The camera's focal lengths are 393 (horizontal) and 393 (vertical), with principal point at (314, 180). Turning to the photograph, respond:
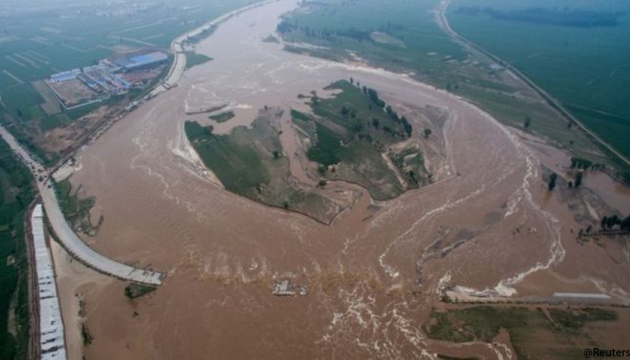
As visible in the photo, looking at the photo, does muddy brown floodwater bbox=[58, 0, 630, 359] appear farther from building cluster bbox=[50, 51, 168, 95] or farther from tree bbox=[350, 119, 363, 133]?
building cluster bbox=[50, 51, 168, 95]

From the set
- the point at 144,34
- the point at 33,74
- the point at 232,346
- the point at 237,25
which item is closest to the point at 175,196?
the point at 232,346

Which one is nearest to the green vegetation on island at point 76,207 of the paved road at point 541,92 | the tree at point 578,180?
the tree at point 578,180

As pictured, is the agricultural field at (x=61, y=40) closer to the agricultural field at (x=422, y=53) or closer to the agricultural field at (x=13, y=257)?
the agricultural field at (x=13, y=257)

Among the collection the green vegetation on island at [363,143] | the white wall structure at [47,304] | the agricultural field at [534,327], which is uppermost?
the green vegetation on island at [363,143]

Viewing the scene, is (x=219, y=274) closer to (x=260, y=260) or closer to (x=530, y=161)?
(x=260, y=260)

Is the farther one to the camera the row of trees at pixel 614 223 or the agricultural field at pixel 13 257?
the row of trees at pixel 614 223

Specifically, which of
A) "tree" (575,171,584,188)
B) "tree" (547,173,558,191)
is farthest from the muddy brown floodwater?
"tree" (575,171,584,188)
